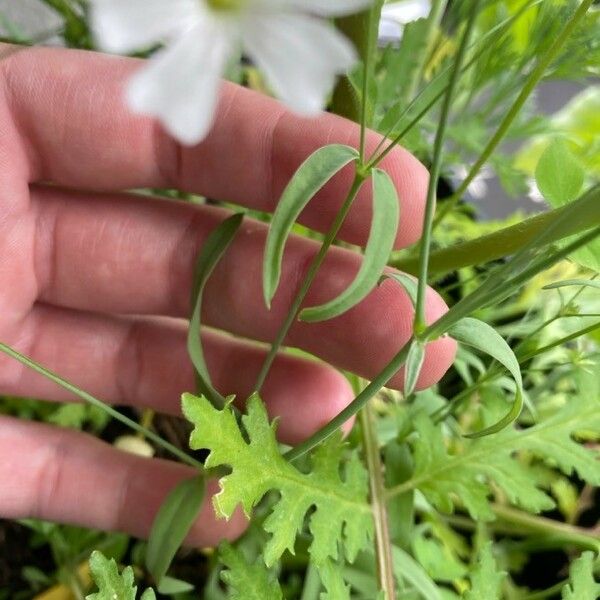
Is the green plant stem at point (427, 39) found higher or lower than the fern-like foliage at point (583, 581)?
higher

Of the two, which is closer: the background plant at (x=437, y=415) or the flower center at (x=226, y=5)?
the flower center at (x=226, y=5)

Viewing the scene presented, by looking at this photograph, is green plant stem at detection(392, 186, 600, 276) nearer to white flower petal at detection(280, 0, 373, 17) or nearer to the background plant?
the background plant

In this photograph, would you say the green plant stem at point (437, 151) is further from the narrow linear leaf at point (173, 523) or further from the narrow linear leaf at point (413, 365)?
the narrow linear leaf at point (173, 523)

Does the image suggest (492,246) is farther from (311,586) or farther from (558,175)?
(311,586)

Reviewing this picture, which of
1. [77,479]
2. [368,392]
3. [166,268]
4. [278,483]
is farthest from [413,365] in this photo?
[77,479]

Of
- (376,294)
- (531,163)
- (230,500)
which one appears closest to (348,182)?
(376,294)

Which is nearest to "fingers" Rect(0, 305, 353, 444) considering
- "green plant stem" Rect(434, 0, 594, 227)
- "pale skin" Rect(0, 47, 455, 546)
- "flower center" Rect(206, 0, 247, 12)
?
"pale skin" Rect(0, 47, 455, 546)

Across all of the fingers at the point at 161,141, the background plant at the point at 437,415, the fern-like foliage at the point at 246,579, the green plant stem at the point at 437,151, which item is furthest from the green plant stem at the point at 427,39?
the fern-like foliage at the point at 246,579
